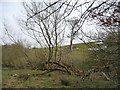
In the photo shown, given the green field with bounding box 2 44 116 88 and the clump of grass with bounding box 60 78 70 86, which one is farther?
the clump of grass with bounding box 60 78 70 86

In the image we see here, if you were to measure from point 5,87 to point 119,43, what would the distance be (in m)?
3.46

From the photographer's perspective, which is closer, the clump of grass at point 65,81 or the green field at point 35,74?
the green field at point 35,74

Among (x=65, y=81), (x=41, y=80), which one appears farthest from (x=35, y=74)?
(x=65, y=81)

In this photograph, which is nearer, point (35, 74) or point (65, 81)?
point (65, 81)

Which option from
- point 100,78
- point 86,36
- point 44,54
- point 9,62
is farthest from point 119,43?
point 9,62

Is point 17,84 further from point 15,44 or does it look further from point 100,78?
point 100,78

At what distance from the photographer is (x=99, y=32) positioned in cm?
358

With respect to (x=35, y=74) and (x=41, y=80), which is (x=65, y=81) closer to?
(x=41, y=80)

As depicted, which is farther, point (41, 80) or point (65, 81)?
point (41, 80)

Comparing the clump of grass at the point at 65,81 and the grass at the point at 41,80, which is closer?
the grass at the point at 41,80

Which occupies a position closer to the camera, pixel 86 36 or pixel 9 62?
pixel 86 36

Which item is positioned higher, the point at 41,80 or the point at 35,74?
the point at 35,74

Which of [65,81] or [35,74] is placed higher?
[35,74]

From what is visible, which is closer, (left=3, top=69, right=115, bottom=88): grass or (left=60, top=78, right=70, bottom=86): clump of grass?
(left=3, top=69, right=115, bottom=88): grass
